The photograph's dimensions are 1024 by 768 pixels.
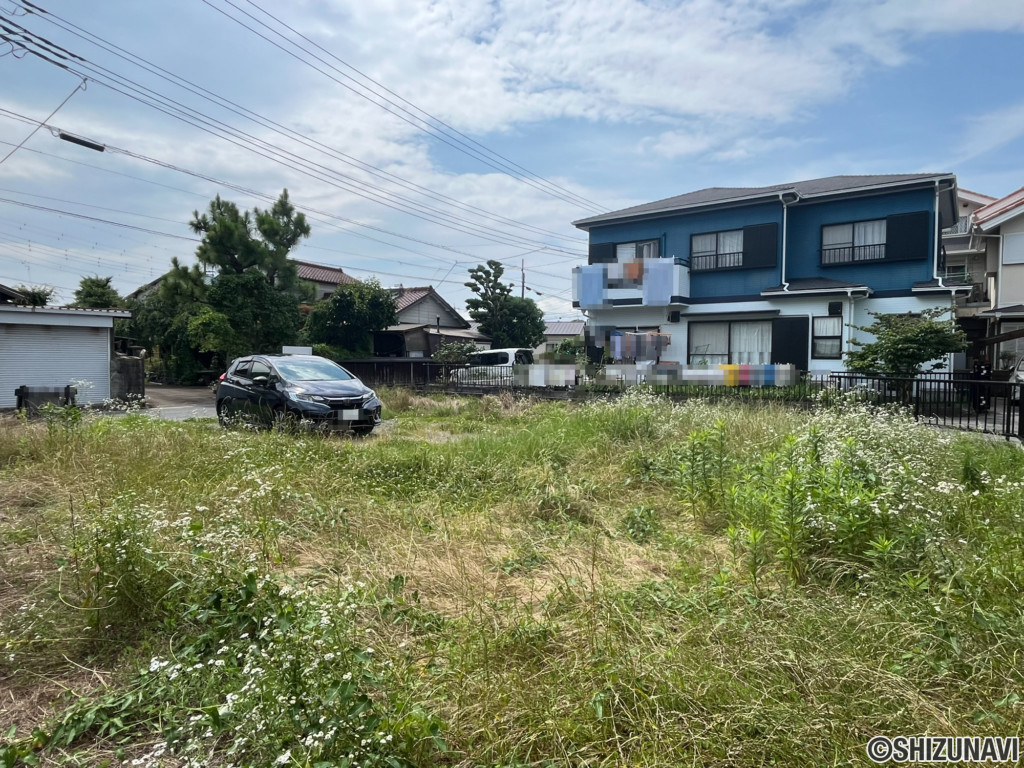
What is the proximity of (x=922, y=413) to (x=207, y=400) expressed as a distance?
17184mm

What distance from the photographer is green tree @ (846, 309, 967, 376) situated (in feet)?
33.2

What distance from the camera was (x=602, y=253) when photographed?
1766 cm

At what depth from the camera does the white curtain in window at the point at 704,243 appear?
1614cm

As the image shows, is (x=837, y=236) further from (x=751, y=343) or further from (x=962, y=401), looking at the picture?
(x=962, y=401)

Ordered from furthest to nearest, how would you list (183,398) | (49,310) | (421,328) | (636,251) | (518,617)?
1. (421,328)
2. (636,251)
3. (183,398)
4. (49,310)
5. (518,617)

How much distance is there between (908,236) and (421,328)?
642 inches

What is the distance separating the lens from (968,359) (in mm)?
15367

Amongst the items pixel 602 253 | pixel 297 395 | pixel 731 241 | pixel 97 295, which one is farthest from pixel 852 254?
pixel 97 295

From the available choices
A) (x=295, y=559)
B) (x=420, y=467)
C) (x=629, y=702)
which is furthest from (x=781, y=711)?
(x=420, y=467)

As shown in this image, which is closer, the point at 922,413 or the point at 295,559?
the point at 295,559

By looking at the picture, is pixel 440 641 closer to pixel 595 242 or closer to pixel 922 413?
pixel 922 413

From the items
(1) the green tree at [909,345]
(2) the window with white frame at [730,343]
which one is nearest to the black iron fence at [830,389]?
(1) the green tree at [909,345]

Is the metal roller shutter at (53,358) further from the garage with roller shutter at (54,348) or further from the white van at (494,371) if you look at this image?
the white van at (494,371)

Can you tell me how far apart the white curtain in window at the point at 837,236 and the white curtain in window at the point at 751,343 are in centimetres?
245
